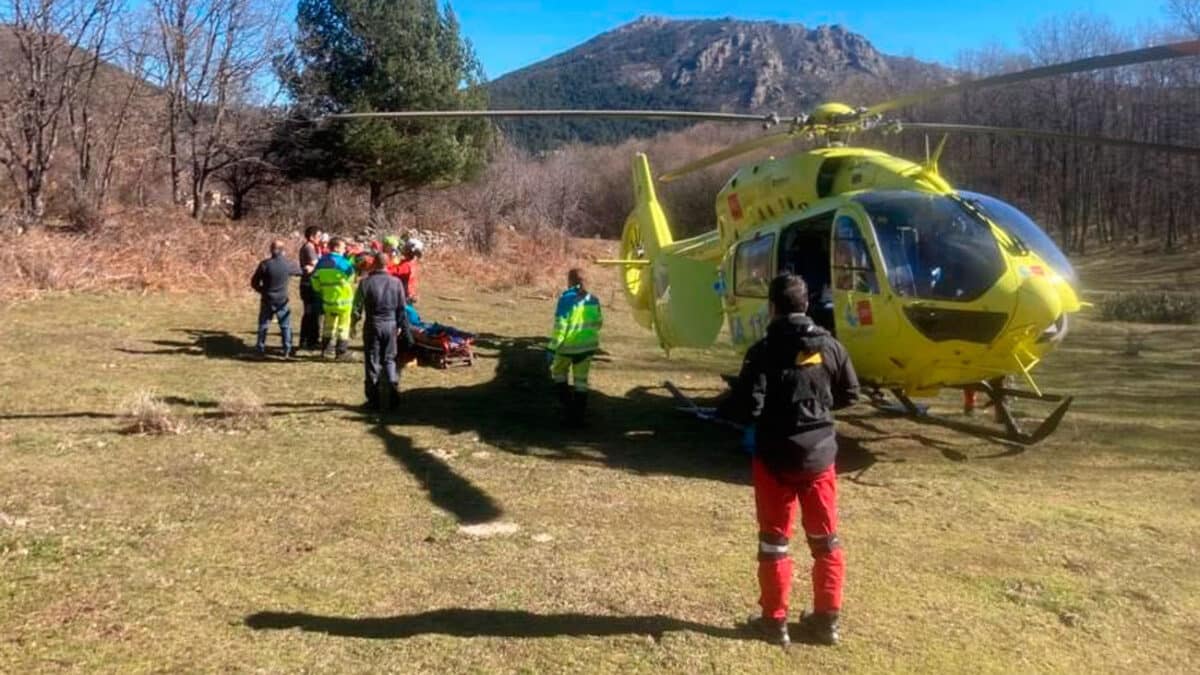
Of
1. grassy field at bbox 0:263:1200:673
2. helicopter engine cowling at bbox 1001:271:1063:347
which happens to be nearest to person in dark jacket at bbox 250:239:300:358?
grassy field at bbox 0:263:1200:673

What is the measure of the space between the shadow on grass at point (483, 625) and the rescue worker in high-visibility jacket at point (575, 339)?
15.0 feet

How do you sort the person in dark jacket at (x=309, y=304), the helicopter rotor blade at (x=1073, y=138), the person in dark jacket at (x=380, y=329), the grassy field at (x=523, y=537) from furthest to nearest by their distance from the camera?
the person in dark jacket at (x=309, y=304)
the person in dark jacket at (x=380, y=329)
the helicopter rotor blade at (x=1073, y=138)
the grassy field at (x=523, y=537)

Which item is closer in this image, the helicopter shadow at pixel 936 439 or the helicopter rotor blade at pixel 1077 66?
the helicopter rotor blade at pixel 1077 66

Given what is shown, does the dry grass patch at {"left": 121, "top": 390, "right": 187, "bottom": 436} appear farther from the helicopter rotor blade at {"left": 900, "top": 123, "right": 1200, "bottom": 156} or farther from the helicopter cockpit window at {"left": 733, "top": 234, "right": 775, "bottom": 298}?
the helicopter rotor blade at {"left": 900, "top": 123, "right": 1200, "bottom": 156}

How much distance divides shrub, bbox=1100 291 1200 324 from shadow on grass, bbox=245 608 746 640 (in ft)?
65.6

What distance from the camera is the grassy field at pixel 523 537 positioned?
13.8ft

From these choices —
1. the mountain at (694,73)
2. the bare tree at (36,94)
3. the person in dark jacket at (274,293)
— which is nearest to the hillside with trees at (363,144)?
the bare tree at (36,94)

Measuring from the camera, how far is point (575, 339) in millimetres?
8891

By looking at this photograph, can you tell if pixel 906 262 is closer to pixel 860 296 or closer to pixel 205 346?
pixel 860 296

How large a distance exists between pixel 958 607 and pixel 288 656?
3345mm

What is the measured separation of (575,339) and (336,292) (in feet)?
14.8

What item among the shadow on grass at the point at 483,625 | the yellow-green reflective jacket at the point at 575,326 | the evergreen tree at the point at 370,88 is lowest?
the shadow on grass at the point at 483,625

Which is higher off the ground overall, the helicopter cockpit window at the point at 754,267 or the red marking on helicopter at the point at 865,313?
the helicopter cockpit window at the point at 754,267

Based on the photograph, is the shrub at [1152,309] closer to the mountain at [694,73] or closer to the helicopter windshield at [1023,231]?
the helicopter windshield at [1023,231]
